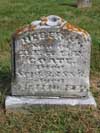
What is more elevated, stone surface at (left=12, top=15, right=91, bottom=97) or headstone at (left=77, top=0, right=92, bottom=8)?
stone surface at (left=12, top=15, right=91, bottom=97)

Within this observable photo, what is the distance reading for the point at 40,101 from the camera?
18.3 feet

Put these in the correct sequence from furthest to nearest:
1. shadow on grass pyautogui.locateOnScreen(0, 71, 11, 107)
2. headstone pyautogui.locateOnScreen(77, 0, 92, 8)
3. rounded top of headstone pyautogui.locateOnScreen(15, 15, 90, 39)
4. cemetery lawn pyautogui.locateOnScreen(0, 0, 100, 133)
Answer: headstone pyautogui.locateOnScreen(77, 0, 92, 8) → shadow on grass pyautogui.locateOnScreen(0, 71, 11, 107) → rounded top of headstone pyautogui.locateOnScreen(15, 15, 90, 39) → cemetery lawn pyautogui.locateOnScreen(0, 0, 100, 133)

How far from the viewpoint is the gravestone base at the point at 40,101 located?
218 inches

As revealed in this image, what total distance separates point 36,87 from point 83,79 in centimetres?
57

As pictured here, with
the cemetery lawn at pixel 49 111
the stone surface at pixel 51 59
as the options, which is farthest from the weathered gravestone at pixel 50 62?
the cemetery lawn at pixel 49 111

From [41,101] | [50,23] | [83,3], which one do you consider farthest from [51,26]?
[83,3]

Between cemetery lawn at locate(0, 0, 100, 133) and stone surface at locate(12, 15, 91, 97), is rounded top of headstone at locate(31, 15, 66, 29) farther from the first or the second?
cemetery lawn at locate(0, 0, 100, 133)

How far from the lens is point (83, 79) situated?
5.65m

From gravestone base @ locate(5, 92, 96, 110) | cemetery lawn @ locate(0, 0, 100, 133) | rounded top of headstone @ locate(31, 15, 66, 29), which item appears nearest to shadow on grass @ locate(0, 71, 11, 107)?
cemetery lawn @ locate(0, 0, 100, 133)

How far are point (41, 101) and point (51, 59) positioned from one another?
0.51 meters

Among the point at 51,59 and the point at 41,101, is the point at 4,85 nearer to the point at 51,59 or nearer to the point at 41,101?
the point at 41,101

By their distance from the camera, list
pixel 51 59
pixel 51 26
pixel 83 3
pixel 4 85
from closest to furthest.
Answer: pixel 51 26
pixel 51 59
pixel 4 85
pixel 83 3

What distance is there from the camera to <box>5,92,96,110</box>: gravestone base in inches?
218

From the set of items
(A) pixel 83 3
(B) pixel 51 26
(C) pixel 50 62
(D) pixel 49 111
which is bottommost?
(A) pixel 83 3
